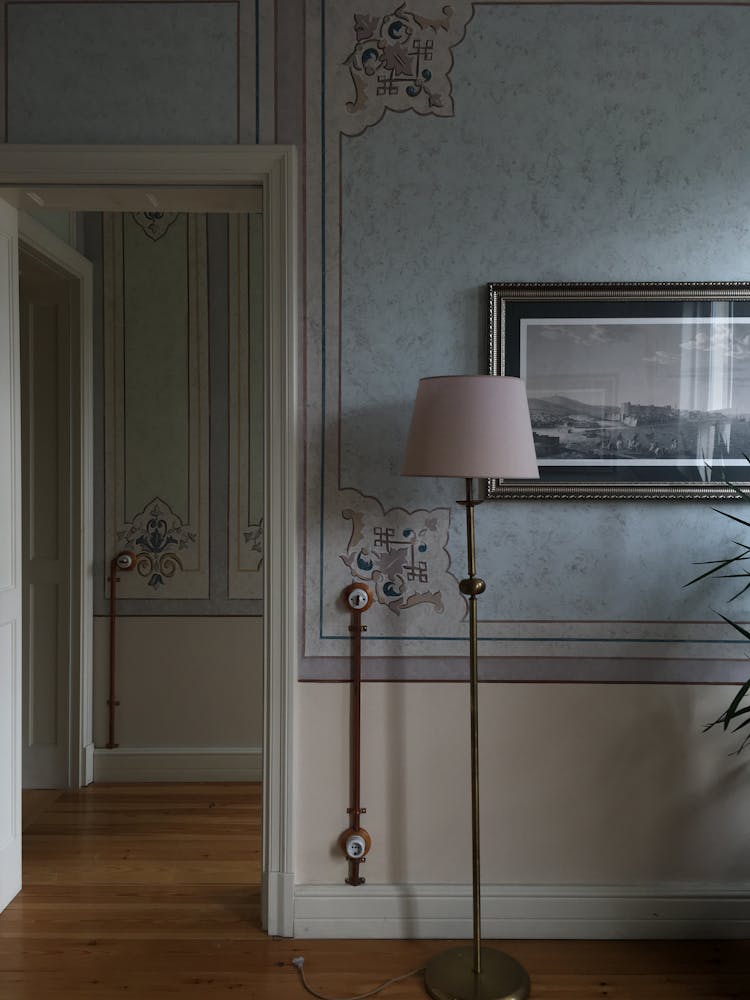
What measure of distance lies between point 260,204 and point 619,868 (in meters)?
2.35

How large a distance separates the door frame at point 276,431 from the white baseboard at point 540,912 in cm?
19

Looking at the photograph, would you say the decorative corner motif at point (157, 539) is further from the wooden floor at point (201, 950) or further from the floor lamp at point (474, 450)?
the floor lamp at point (474, 450)

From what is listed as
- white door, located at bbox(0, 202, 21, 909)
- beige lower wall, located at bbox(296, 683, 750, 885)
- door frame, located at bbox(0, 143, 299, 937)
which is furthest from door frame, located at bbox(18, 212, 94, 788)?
beige lower wall, located at bbox(296, 683, 750, 885)

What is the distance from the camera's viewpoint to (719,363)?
2611 mm

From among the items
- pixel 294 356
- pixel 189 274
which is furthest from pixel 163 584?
pixel 294 356

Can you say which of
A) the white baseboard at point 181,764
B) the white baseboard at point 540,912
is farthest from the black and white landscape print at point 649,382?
the white baseboard at point 181,764

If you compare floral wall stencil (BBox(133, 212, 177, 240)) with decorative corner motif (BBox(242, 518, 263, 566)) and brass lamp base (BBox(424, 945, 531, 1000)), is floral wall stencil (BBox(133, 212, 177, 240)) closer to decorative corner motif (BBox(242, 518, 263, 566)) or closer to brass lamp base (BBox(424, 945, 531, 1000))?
decorative corner motif (BBox(242, 518, 263, 566))

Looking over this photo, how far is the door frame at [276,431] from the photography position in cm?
258

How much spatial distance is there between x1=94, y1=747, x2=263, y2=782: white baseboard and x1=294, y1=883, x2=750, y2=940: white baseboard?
1487mm

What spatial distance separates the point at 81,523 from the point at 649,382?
2.54 metres

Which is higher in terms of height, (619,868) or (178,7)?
(178,7)

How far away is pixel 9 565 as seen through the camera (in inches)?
113

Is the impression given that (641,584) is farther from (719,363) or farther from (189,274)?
(189,274)

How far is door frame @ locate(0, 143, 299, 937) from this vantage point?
2576mm
